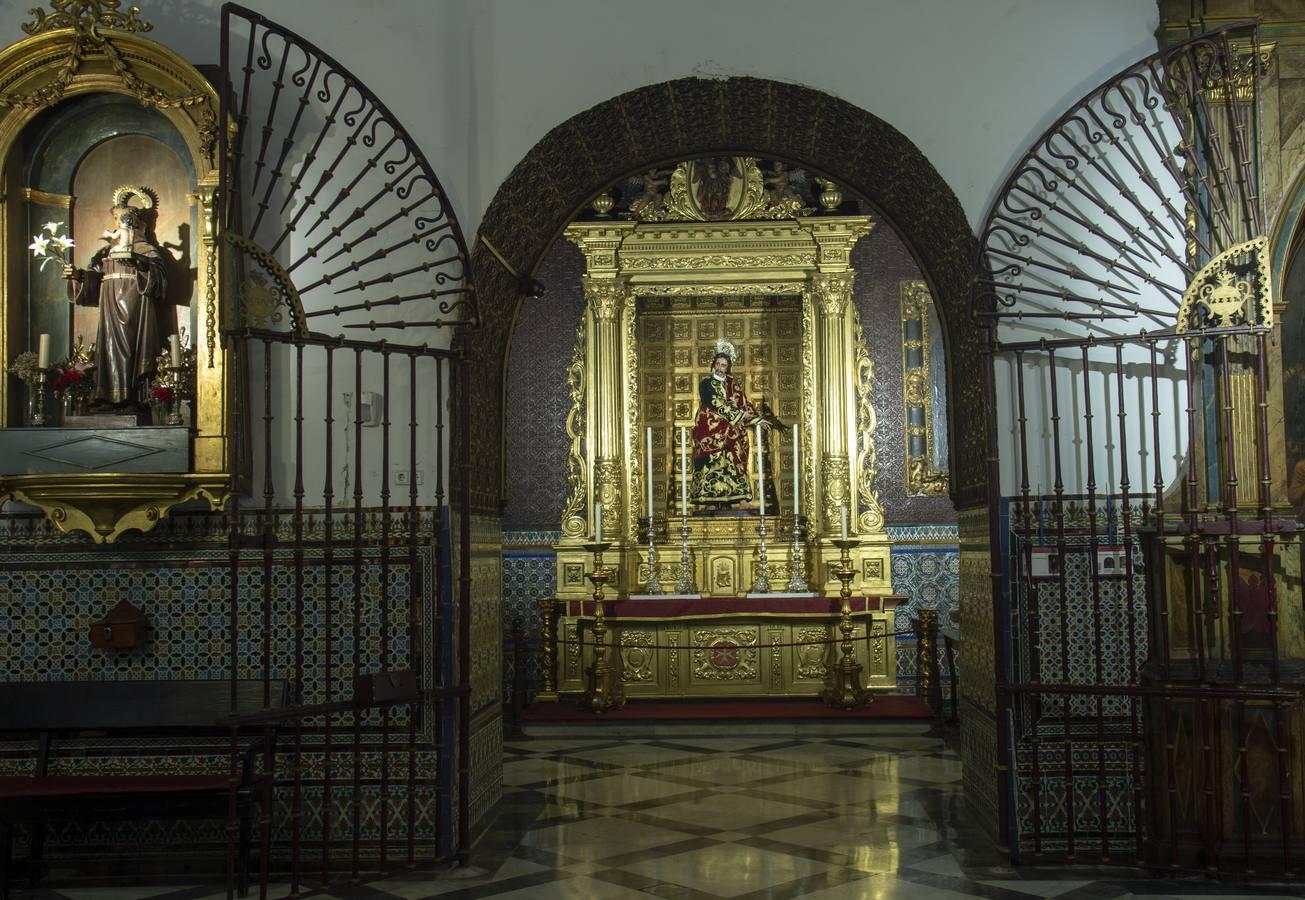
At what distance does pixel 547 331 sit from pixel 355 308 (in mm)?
5987

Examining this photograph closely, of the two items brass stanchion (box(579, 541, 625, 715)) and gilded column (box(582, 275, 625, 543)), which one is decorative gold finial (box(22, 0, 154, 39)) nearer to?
brass stanchion (box(579, 541, 625, 715))

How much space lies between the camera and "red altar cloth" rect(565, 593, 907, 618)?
10234mm

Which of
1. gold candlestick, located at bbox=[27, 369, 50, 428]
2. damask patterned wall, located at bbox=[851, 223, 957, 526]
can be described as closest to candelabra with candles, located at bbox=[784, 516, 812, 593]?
damask patterned wall, located at bbox=[851, 223, 957, 526]

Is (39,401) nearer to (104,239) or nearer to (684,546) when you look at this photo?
(104,239)

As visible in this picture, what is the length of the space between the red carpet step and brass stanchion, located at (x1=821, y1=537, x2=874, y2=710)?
89mm

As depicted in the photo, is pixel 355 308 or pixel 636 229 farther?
pixel 636 229

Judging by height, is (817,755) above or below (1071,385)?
below

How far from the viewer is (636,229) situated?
37.0ft

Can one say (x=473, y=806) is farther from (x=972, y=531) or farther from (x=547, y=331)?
(x=547, y=331)

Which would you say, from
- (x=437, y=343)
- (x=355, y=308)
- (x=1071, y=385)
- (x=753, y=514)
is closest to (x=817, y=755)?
(x=753, y=514)

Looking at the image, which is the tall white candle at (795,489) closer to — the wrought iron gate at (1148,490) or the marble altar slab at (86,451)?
the wrought iron gate at (1148,490)

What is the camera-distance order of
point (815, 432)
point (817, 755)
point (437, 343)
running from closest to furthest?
point (437, 343) < point (817, 755) < point (815, 432)

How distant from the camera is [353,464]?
20.6 ft

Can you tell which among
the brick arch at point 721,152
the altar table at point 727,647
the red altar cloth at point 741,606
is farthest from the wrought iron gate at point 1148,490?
the altar table at point 727,647
